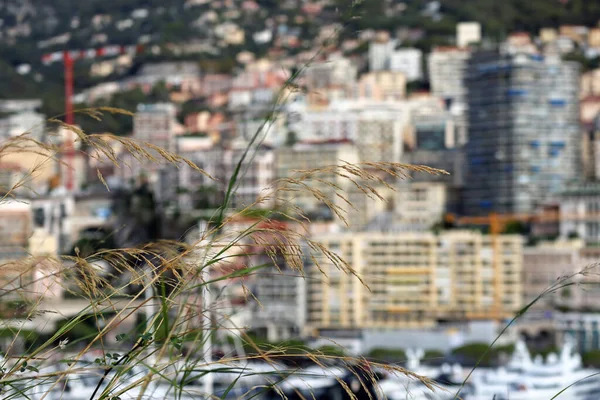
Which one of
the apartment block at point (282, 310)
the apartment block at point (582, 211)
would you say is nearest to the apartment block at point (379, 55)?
the apartment block at point (582, 211)

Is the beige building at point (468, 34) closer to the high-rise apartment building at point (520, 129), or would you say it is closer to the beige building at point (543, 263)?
the high-rise apartment building at point (520, 129)

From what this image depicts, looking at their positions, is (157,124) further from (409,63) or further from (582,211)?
(582,211)

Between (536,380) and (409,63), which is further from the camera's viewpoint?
(409,63)

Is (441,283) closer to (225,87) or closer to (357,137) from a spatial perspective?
(357,137)

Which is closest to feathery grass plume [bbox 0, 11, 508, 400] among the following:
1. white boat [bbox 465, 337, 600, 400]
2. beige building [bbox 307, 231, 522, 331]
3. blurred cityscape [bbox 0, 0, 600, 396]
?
blurred cityscape [bbox 0, 0, 600, 396]

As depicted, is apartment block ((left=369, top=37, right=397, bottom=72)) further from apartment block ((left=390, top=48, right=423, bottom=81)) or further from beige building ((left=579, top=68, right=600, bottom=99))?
beige building ((left=579, top=68, right=600, bottom=99))

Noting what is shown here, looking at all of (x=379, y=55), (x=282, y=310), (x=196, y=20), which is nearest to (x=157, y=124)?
(x=379, y=55)
